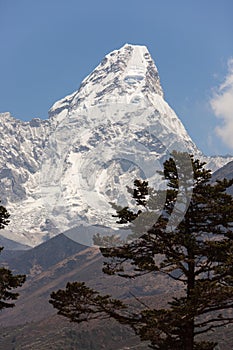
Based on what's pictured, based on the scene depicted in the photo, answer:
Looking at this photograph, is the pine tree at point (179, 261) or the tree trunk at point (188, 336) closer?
the pine tree at point (179, 261)

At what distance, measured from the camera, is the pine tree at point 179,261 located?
3525 cm

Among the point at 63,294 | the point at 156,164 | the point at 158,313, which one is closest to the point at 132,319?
the point at 158,313

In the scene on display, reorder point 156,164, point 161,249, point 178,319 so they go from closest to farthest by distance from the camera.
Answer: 1. point 178,319
2. point 161,249
3. point 156,164

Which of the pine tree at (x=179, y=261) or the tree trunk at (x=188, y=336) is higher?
the pine tree at (x=179, y=261)

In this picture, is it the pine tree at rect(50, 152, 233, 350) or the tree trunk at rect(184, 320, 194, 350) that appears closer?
the pine tree at rect(50, 152, 233, 350)

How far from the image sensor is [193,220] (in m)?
38.6

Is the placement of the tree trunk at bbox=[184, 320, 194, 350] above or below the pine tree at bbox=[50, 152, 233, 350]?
below

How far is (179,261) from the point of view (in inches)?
1447

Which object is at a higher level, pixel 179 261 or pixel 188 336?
pixel 179 261

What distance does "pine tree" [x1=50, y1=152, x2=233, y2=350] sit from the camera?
116 feet

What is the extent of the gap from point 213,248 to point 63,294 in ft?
33.7

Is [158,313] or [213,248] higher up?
[213,248]

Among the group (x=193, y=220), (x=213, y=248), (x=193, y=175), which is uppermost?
(x=193, y=175)

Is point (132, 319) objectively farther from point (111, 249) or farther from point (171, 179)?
point (171, 179)
